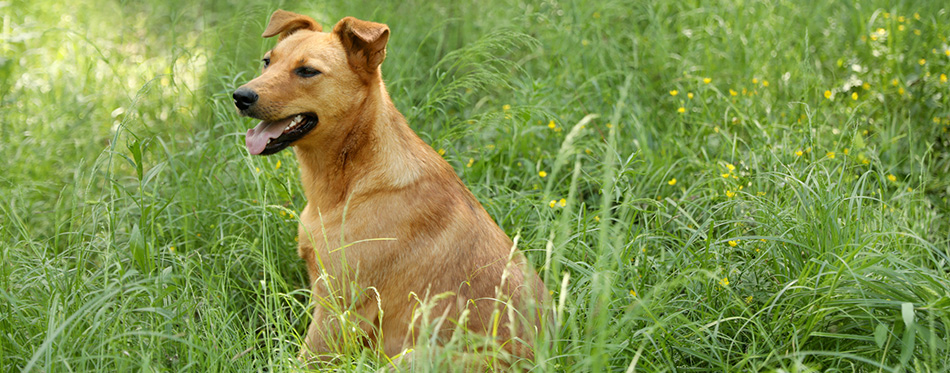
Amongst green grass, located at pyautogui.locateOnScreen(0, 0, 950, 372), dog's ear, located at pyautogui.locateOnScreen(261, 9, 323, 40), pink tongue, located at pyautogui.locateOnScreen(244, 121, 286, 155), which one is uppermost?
dog's ear, located at pyautogui.locateOnScreen(261, 9, 323, 40)

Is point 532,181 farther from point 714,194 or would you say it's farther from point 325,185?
point 325,185

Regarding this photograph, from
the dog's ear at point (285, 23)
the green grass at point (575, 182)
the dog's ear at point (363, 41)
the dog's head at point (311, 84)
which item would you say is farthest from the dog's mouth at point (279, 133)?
the dog's ear at point (285, 23)

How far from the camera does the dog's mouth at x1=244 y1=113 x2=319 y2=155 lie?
2.73m

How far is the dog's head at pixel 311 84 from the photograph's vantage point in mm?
2686

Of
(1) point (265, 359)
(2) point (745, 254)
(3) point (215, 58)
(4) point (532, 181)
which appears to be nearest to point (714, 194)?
(2) point (745, 254)

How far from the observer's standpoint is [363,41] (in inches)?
111

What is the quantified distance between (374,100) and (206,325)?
111 cm

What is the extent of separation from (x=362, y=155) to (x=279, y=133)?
0.35m

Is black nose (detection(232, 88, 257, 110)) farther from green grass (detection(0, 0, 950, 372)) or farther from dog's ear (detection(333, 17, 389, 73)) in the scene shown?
dog's ear (detection(333, 17, 389, 73))

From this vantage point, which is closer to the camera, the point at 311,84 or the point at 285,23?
the point at 311,84

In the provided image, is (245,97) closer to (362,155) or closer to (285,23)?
(362,155)

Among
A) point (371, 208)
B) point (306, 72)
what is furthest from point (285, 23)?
point (371, 208)

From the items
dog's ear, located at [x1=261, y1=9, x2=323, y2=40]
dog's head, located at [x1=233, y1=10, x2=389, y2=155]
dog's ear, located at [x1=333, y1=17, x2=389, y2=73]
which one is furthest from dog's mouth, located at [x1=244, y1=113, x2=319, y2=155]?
dog's ear, located at [x1=261, y1=9, x2=323, y2=40]

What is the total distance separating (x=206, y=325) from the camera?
2582 mm
